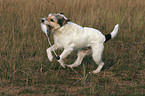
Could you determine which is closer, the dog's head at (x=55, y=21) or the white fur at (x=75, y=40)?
the dog's head at (x=55, y=21)

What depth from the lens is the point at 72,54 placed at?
505 cm

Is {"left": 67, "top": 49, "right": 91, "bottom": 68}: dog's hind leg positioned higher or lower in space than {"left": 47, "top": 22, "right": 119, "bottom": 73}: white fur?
Answer: lower

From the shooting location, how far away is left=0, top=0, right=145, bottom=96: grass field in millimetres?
3670

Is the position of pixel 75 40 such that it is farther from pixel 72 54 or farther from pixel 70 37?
pixel 72 54

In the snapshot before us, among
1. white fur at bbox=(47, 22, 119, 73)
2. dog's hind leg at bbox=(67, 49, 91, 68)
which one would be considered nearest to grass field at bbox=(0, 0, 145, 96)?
dog's hind leg at bbox=(67, 49, 91, 68)

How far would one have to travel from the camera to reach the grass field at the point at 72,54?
3670mm

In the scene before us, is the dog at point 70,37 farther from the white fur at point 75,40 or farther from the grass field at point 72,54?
the grass field at point 72,54

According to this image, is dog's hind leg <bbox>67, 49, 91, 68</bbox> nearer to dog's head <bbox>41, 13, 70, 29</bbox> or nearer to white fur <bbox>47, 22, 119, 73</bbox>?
white fur <bbox>47, 22, 119, 73</bbox>

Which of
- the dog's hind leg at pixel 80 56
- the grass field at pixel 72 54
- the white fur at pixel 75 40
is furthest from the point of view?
the dog's hind leg at pixel 80 56

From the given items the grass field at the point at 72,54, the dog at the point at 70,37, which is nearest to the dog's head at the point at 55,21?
the dog at the point at 70,37

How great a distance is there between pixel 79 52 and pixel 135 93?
136cm

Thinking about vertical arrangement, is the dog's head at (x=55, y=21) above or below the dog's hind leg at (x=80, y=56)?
above

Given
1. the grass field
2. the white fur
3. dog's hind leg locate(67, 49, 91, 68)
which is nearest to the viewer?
the grass field

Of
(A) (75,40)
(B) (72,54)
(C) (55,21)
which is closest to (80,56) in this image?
(A) (75,40)
